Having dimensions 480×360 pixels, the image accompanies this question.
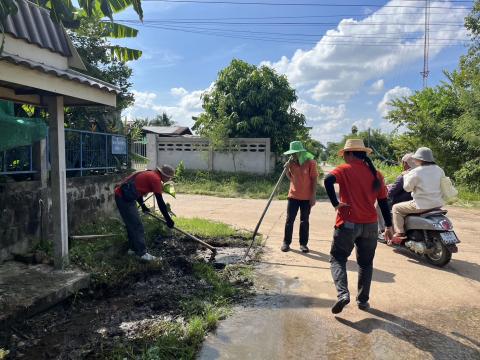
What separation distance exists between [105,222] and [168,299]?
3175 millimetres

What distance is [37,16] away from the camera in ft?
17.7

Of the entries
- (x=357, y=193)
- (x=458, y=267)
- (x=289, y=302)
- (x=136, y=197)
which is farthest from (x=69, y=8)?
(x=458, y=267)

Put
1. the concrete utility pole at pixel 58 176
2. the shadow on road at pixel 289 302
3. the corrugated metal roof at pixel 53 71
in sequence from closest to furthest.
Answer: the corrugated metal roof at pixel 53 71 → the shadow on road at pixel 289 302 → the concrete utility pole at pixel 58 176

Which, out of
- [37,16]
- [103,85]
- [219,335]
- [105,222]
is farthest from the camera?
[105,222]

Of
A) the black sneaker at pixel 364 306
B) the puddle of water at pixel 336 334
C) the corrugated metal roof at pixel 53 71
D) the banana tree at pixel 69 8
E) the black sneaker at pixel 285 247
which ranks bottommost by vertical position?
the puddle of water at pixel 336 334

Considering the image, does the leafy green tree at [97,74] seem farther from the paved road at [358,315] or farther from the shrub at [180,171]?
the shrub at [180,171]

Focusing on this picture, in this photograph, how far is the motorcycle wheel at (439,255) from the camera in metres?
5.51

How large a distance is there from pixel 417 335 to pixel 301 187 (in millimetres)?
3134

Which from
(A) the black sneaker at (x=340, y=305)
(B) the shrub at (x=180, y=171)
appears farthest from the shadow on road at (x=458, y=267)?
(B) the shrub at (x=180, y=171)

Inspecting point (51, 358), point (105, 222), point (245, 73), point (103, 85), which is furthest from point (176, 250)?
point (245, 73)

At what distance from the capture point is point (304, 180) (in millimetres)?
6293

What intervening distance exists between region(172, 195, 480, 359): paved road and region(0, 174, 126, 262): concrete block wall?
307cm

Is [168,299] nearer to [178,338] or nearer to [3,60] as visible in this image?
[178,338]

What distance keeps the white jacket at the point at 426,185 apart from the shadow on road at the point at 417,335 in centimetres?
233
